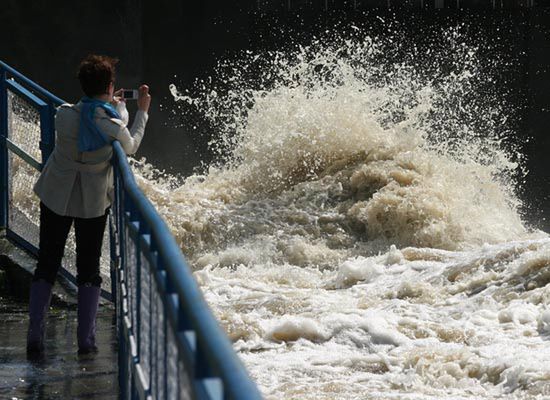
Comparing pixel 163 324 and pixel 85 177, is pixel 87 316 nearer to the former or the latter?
pixel 85 177

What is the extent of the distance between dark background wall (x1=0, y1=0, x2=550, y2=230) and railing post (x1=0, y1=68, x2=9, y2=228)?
11.7 meters

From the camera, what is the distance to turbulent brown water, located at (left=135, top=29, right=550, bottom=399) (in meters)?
7.91

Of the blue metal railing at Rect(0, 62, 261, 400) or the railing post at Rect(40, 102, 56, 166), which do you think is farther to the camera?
the railing post at Rect(40, 102, 56, 166)

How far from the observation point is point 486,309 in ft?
31.7

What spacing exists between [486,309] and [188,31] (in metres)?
11.5

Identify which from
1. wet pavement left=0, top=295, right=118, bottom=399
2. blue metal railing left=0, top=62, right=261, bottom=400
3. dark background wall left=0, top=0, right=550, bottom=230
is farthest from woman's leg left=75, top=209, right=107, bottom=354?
dark background wall left=0, top=0, right=550, bottom=230

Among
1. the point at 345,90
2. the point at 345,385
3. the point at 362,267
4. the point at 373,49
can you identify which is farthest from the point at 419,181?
the point at 345,385

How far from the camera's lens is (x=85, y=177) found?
16.2 ft

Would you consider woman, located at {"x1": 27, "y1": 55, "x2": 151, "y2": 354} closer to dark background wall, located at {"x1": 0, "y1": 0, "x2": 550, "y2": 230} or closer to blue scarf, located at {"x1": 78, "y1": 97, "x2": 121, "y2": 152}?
blue scarf, located at {"x1": 78, "y1": 97, "x2": 121, "y2": 152}

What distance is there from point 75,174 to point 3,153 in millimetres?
2368

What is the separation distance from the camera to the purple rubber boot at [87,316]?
5070mm

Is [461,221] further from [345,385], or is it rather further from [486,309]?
[345,385]

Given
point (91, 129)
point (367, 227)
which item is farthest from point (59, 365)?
point (367, 227)

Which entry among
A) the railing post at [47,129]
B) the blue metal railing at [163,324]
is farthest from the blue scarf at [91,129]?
the railing post at [47,129]
